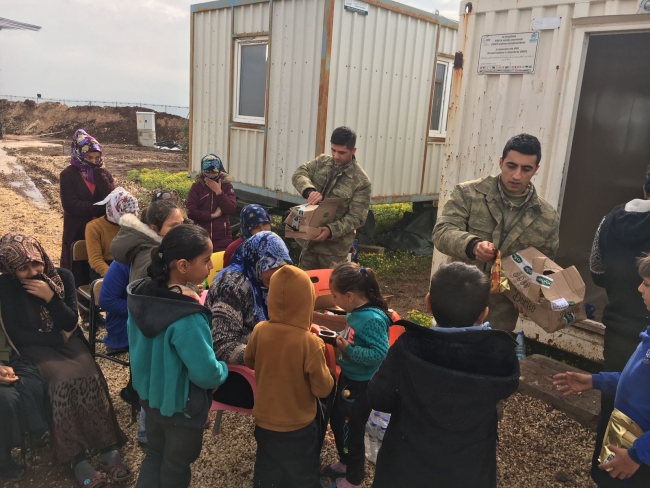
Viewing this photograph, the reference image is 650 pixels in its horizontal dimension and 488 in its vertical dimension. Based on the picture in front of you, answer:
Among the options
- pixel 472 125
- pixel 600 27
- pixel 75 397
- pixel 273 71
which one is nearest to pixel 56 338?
pixel 75 397

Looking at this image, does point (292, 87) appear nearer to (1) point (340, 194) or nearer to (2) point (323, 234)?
(1) point (340, 194)

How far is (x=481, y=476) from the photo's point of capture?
178cm

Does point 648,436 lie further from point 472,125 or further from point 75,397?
point 472,125

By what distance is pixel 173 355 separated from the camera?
2.03 meters

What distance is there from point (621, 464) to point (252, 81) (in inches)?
253

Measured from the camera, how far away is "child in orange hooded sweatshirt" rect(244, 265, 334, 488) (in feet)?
6.77

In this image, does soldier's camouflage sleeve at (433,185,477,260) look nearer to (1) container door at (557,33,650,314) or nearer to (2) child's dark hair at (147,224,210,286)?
(2) child's dark hair at (147,224,210,286)

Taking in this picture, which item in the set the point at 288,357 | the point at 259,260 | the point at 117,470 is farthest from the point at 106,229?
the point at 288,357

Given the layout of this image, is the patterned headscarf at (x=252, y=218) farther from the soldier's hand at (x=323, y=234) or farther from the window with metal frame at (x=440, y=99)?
the window with metal frame at (x=440, y=99)

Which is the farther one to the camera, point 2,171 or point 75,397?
point 2,171

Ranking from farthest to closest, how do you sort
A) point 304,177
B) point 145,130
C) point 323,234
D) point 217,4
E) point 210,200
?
1. point 145,130
2. point 217,4
3. point 210,200
4. point 304,177
5. point 323,234

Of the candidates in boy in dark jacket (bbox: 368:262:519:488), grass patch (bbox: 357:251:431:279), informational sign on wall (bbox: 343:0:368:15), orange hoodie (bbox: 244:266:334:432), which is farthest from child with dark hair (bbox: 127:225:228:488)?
informational sign on wall (bbox: 343:0:368:15)

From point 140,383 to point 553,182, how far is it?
11.0 ft

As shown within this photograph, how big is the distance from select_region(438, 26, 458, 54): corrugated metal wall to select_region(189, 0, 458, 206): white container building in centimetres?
1
